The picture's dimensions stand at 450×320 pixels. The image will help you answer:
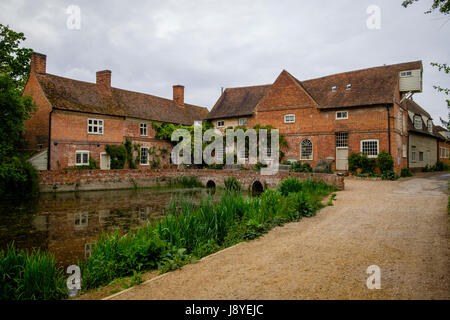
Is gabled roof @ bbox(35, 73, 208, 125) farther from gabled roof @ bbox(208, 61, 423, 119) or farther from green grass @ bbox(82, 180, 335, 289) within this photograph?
green grass @ bbox(82, 180, 335, 289)

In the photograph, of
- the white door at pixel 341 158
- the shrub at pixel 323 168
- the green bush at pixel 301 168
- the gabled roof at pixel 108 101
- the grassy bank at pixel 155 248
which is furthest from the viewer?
the gabled roof at pixel 108 101

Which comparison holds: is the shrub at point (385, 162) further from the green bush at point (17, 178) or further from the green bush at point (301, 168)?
the green bush at point (17, 178)

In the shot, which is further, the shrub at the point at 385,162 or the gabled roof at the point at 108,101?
the gabled roof at the point at 108,101

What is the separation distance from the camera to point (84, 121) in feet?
89.2

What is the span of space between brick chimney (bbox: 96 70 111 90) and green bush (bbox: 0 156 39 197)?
1416 cm

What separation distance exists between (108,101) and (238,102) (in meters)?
13.3

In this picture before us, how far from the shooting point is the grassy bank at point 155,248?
4993 millimetres

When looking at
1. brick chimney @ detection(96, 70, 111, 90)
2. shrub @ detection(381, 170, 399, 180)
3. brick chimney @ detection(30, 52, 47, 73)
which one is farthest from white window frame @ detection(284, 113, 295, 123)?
brick chimney @ detection(30, 52, 47, 73)

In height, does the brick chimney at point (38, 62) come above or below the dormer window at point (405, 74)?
above

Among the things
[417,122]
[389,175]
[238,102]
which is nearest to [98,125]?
[238,102]

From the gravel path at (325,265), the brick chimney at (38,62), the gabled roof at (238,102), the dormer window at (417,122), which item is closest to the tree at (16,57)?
the brick chimney at (38,62)

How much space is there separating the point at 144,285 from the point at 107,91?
97.6 feet

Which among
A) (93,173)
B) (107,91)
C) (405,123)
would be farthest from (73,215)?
(405,123)

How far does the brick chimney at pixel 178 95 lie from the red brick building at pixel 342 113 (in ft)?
35.9
